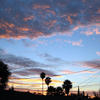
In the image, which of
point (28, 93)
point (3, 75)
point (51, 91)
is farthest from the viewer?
point (51, 91)

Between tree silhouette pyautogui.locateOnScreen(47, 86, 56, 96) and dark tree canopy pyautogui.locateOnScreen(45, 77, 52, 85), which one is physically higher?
dark tree canopy pyautogui.locateOnScreen(45, 77, 52, 85)

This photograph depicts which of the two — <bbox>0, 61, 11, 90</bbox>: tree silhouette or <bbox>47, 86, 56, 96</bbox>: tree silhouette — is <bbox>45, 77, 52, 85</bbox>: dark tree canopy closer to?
<bbox>47, 86, 56, 96</bbox>: tree silhouette

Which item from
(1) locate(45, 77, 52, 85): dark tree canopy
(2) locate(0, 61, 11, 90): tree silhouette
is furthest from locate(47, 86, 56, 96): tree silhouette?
(2) locate(0, 61, 11, 90): tree silhouette

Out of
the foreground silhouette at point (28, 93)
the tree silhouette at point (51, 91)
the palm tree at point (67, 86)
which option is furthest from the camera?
the tree silhouette at point (51, 91)

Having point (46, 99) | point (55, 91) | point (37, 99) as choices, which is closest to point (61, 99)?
point (46, 99)

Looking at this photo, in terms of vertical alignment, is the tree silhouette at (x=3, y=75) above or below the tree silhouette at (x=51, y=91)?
above

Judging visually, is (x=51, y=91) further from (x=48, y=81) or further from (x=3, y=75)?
(x=3, y=75)

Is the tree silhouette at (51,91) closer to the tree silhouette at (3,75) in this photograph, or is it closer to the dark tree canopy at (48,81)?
the dark tree canopy at (48,81)

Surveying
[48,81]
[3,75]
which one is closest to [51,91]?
[48,81]

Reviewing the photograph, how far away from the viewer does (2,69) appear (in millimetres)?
54312

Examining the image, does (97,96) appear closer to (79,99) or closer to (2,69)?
(79,99)

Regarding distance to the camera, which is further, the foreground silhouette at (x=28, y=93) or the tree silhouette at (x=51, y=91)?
the tree silhouette at (x=51, y=91)

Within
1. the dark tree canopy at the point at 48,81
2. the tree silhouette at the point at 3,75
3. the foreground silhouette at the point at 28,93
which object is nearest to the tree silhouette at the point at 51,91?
the foreground silhouette at the point at 28,93

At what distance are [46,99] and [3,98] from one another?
506 inches
